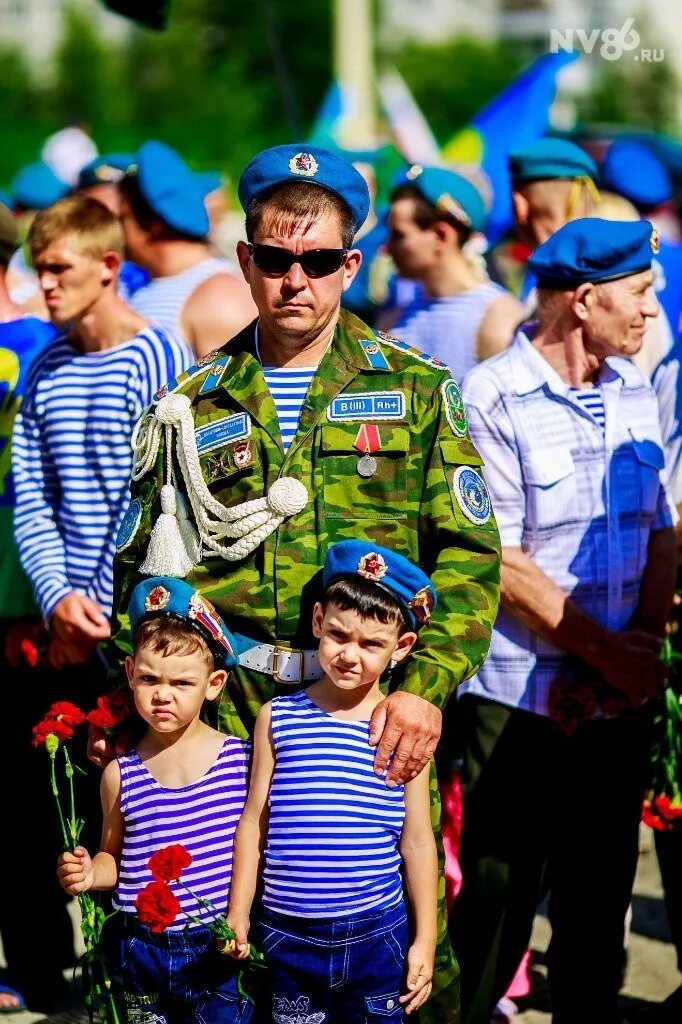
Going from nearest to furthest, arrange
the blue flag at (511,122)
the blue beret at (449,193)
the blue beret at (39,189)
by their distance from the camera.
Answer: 1. the blue beret at (449,193)
2. the blue beret at (39,189)
3. the blue flag at (511,122)

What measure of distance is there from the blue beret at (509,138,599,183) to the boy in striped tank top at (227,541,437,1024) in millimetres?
2882

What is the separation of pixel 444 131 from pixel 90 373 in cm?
4533

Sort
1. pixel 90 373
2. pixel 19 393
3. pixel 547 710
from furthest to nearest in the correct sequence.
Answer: pixel 19 393 → pixel 90 373 → pixel 547 710

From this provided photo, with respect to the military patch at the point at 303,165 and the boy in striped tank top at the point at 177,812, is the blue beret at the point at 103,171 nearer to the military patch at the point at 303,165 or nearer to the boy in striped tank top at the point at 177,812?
the military patch at the point at 303,165

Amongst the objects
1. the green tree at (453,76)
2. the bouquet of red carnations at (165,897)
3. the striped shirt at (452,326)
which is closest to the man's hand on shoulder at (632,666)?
the bouquet of red carnations at (165,897)

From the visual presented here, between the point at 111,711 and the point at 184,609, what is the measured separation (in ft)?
1.21

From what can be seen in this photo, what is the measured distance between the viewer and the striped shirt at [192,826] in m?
3.50

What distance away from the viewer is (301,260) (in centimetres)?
352

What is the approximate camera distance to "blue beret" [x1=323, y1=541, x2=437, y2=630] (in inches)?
134

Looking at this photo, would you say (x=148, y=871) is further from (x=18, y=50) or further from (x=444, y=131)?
(x=18, y=50)

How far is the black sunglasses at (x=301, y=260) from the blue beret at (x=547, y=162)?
2576 millimetres

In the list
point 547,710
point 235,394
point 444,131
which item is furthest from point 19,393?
point 444,131

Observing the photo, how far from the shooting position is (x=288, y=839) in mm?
3422

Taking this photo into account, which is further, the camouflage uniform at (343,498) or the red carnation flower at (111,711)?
the red carnation flower at (111,711)
